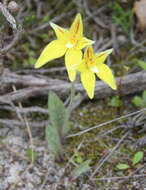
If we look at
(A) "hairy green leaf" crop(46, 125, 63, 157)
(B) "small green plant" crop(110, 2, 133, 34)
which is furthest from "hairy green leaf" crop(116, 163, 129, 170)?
(B) "small green plant" crop(110, 2, 133, 34)

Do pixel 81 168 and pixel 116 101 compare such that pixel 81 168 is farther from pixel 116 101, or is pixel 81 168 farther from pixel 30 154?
pixel 116 101

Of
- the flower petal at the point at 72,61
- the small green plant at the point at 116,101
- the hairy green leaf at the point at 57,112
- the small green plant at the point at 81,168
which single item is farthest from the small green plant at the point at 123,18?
the small green plant at the point at 81,168

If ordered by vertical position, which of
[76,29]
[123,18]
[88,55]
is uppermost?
[76,29]

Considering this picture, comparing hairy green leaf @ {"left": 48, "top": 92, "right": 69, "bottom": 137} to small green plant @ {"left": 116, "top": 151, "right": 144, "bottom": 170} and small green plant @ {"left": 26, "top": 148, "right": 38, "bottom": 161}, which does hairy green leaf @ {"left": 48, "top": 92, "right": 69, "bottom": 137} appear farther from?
small green plant @ {"left": 116, "top": 151, "right": 144, "bottom": 170}

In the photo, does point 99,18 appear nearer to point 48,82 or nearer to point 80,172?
point 48,82

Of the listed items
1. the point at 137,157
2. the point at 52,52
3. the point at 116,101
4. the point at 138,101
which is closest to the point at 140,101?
the point at 138,101

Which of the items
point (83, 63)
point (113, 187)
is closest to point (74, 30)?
point (83, 63)
